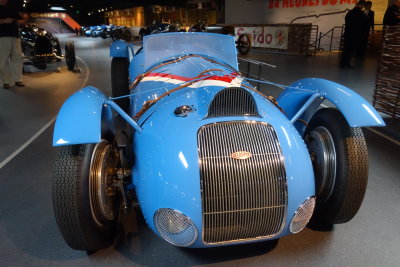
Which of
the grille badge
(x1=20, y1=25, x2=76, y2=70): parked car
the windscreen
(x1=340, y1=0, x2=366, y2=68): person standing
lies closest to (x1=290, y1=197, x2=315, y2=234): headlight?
the grille badge

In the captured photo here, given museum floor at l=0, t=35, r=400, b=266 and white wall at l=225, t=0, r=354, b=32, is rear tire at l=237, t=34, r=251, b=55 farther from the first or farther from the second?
museum floor at l=0, t=35, r=400, b=266

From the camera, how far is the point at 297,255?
6.47 feet

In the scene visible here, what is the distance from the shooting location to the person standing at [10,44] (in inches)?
237

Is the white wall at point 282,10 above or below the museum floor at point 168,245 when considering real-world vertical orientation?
above

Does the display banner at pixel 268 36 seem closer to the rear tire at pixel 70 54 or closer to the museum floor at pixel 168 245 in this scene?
the rear tire at pixel 70 54

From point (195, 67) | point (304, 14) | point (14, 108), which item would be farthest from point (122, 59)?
point (304, 14)

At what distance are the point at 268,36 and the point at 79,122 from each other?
1333 cm

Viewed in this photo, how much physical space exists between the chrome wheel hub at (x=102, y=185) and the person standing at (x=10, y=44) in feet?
18.2

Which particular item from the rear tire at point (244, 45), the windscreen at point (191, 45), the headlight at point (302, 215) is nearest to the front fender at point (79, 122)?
the headlight at point (302, 215)

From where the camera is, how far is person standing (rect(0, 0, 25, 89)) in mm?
6008

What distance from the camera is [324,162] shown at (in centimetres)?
211

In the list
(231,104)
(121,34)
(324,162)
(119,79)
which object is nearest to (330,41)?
(121,34)

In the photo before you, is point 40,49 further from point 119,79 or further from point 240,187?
point 240,187

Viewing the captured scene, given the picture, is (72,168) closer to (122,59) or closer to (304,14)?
(122,59)
